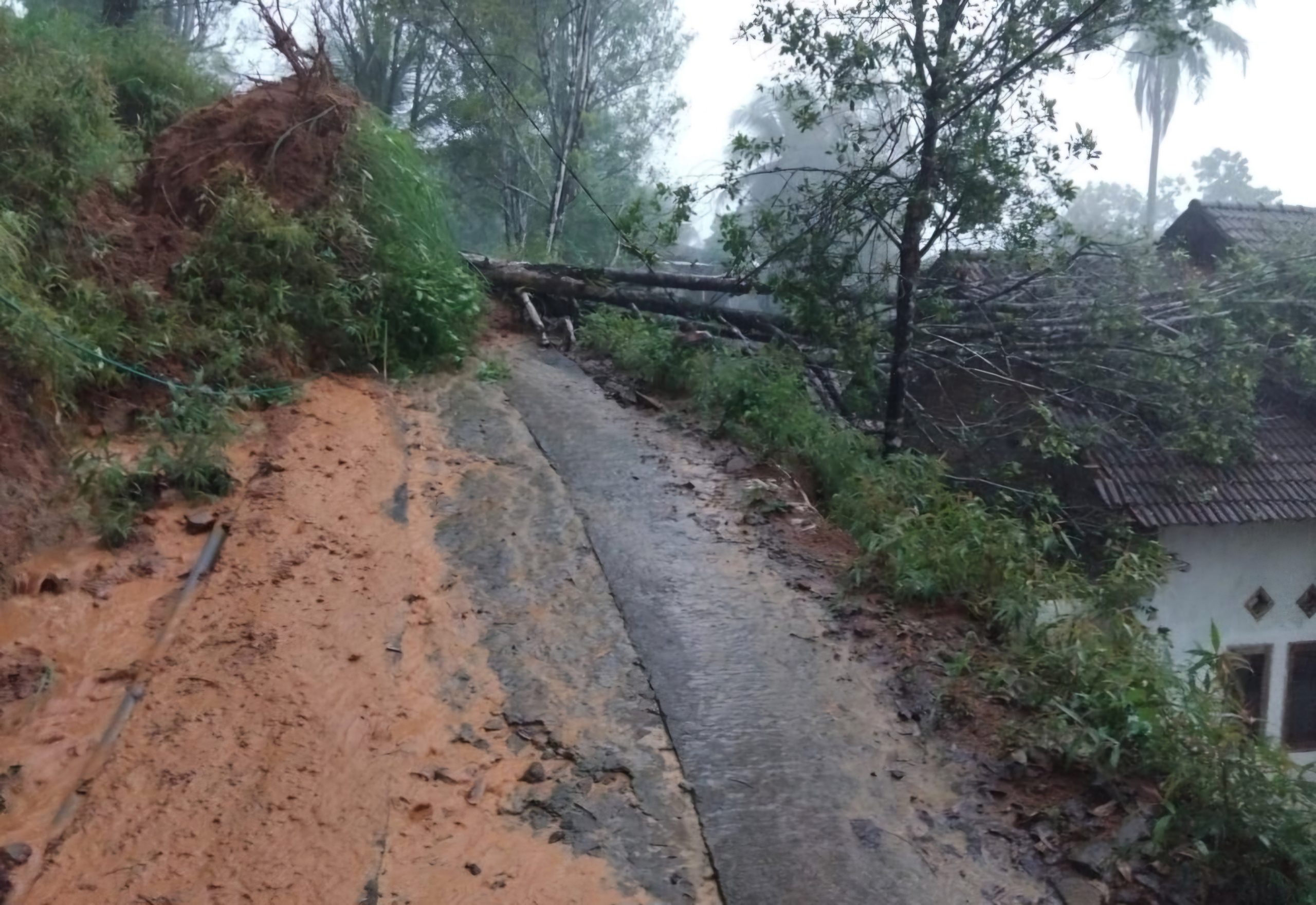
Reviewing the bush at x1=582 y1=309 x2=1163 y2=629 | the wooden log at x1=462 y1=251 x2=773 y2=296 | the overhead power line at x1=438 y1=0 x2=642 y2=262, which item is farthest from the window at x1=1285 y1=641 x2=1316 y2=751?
the overhead power line at x1=438 y1=0 x2=642 y2=262

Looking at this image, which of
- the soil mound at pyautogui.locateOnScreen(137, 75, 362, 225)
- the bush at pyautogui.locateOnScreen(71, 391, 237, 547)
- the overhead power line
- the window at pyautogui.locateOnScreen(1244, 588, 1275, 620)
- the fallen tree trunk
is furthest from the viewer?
the window at pyautogui.locateOnScreen(1244, 588, 1275, 620)

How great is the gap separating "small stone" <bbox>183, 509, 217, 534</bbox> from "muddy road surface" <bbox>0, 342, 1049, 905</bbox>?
6 cm

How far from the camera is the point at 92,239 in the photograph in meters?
6.54

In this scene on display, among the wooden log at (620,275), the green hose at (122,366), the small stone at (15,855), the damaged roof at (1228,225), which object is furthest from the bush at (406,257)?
the damaged roof at (1228,225)

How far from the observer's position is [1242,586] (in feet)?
33.4

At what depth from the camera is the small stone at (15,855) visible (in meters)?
2.99

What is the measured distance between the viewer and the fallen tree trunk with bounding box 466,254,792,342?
960 cm

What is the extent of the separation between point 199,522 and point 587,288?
19.7 ft

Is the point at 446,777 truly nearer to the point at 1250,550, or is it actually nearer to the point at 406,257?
the point at 406,257

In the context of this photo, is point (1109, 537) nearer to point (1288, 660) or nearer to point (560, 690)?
point (1288, 660)

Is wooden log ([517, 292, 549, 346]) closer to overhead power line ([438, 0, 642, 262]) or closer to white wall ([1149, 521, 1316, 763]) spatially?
overhead power line ([438, 0, 642, 262])

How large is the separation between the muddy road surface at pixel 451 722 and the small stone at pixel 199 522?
6 cm

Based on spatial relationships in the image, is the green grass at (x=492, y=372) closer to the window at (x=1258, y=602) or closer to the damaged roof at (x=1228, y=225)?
the damaged roof at (x=1228, y=225)

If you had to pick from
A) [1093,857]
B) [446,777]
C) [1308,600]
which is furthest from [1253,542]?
[446,777]
